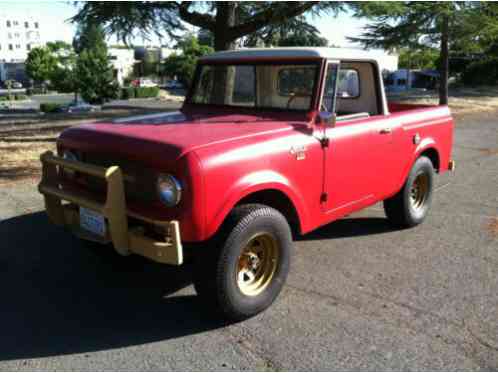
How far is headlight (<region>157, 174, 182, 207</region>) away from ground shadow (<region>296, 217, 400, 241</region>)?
2230 mm

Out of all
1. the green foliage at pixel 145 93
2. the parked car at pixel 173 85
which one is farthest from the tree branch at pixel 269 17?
the parked car at pixel 173 85

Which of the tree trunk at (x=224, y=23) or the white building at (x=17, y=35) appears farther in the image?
the white building at (x=17, y=35)

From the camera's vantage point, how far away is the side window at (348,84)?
475 centimetres

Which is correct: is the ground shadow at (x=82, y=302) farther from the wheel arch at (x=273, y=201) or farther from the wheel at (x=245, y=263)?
the wheel arch at (x=273, y=201)

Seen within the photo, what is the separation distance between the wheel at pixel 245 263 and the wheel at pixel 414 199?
2.02m

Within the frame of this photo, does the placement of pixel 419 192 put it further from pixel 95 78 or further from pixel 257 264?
pixel 95 78

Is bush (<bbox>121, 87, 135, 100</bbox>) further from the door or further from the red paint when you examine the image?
the door

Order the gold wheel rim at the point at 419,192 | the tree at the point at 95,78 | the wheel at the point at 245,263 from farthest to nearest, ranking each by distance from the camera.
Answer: the tree at the point at 95,78, the gold wheel rim at the point at 419,192, the wheel at the point at 245,263

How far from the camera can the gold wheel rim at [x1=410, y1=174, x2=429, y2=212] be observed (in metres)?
5.58

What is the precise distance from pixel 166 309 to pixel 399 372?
5.55 feet

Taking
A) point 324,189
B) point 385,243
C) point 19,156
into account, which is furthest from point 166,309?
point 19,156

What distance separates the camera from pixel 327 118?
4.00m

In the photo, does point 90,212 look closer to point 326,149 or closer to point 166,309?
point 166,309

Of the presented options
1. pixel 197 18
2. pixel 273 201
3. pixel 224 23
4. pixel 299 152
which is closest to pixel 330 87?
pixel 299 152
